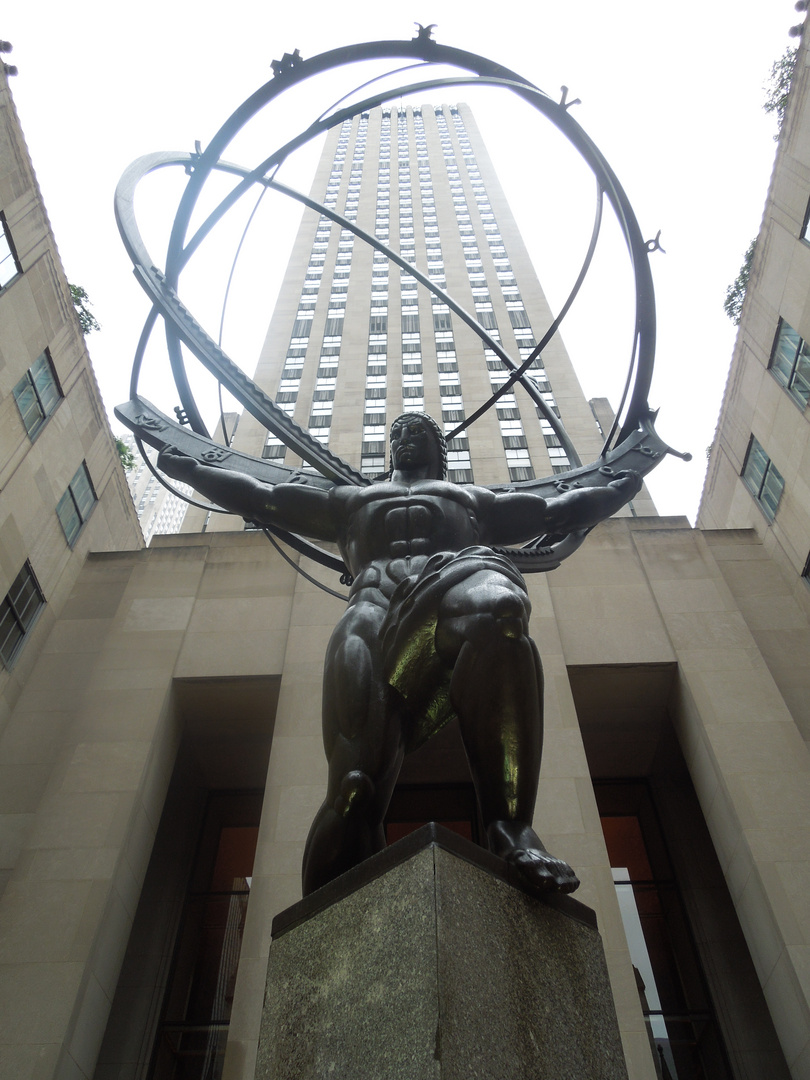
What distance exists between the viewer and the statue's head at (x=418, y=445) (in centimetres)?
540

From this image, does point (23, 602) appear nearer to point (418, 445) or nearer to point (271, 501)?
point (271, 501)

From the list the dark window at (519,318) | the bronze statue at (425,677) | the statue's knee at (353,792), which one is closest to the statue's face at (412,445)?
the bronze statue at (425,677)

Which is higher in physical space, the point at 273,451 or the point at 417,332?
the point at 417,332

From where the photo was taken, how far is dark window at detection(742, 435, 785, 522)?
14.3 meters

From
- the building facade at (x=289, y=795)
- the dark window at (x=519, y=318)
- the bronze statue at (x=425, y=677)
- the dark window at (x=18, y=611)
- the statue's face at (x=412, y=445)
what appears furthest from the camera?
the dark window at (x=519, y=318)

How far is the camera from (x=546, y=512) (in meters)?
5.21

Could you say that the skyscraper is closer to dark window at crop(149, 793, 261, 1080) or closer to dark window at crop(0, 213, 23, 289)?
dark window at crop(0, 213, 23, 289)

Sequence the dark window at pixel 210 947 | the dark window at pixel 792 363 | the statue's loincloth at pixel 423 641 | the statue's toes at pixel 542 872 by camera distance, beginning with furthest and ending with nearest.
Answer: the dark window at pixel 792 363
the dark window at pixel 210 947
the statue's loincloth at pixel 423 641
the statue's toes at pixel 542 872

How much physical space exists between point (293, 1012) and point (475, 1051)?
0.80m

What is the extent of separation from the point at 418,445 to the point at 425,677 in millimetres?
2207

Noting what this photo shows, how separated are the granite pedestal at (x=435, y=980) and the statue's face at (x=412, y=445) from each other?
10.1ft

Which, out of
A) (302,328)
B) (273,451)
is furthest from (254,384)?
(302,328)

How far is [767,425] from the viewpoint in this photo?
14758mm

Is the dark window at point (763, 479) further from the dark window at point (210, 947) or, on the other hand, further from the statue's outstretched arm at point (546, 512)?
the dark window at point (210, 947)
